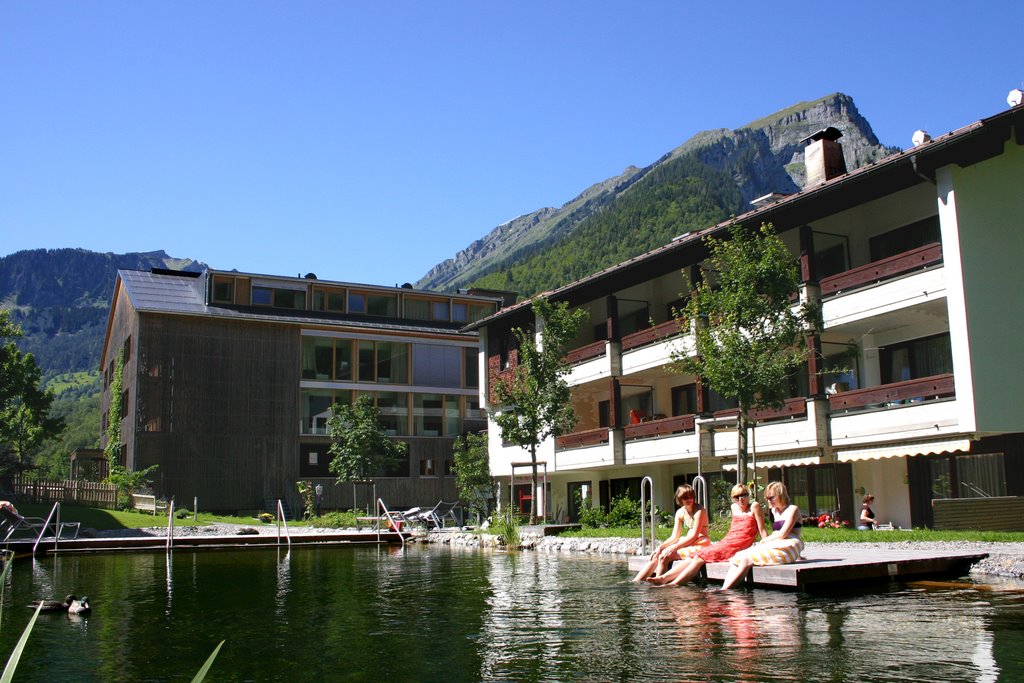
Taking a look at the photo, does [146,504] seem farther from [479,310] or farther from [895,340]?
[895,340]

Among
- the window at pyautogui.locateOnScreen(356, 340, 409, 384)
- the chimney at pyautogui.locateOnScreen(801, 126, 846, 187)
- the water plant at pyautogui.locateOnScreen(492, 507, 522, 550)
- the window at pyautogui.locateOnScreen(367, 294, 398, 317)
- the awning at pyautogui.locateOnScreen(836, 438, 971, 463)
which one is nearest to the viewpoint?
the awning at pyautogui.locateOnScreen(836, 438, 971, 463)

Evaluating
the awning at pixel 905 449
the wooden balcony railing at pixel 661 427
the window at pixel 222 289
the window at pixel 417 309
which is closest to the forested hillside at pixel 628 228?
the window at pixel 417 309

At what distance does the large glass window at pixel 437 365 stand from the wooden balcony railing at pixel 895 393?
110 feet

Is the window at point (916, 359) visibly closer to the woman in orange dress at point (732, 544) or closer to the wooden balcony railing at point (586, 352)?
the wooden balcony railing at point (586, 352)

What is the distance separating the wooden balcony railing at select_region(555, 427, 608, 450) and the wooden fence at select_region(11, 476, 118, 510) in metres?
20.9

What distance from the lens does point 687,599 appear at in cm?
1345

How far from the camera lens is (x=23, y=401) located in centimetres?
7188

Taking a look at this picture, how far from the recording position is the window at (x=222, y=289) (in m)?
53.0

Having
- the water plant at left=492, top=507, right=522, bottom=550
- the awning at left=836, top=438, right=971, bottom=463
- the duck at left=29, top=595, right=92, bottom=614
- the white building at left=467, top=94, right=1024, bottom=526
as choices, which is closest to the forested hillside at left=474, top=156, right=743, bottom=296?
the white building at left=467, top=94, right=1024, bottom=526

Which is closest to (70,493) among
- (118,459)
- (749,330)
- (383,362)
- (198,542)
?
(118,459)

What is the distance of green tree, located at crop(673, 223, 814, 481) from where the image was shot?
23.0m

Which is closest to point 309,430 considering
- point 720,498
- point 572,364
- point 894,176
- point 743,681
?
point 572,364

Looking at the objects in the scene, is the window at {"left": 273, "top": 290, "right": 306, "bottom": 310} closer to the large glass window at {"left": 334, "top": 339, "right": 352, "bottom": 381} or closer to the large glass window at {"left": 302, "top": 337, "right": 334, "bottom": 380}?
the large glass window at {"left": 302, "top": 337, "right": 334, "bottom": 380}

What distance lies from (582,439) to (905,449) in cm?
1544
